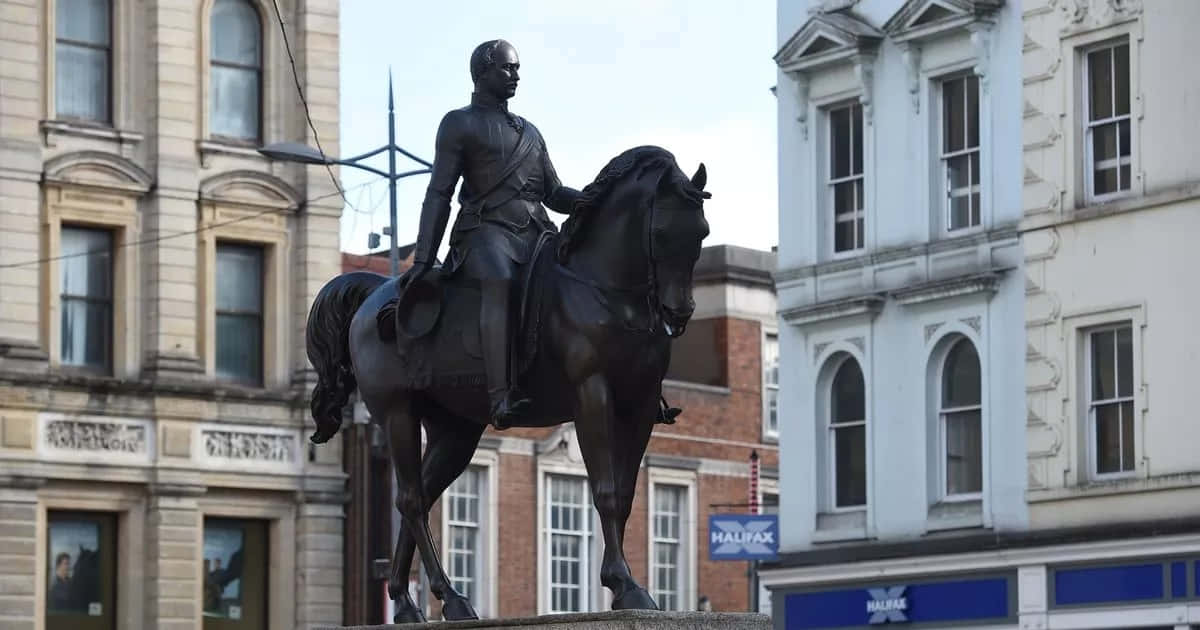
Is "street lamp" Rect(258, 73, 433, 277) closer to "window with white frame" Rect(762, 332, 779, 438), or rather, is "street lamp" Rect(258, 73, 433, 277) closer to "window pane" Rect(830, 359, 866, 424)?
"window pane" Rect(830, 359, 866, 424)

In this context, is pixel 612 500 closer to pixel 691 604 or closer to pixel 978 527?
pixel 978 527

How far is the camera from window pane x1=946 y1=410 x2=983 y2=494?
42.2 metres

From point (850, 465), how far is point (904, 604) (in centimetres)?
278

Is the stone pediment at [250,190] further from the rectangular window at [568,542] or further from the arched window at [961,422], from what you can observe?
the arched window at [961,422]

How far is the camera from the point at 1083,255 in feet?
133

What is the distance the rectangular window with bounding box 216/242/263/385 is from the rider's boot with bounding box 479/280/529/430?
3754cm

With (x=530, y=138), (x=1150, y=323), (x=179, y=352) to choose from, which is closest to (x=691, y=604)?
(x=179, y=352)

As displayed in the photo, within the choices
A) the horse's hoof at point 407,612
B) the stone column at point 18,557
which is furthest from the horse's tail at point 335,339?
the stone column at point 18,557

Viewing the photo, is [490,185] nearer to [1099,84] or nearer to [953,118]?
[1099,84]

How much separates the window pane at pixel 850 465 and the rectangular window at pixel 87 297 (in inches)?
556

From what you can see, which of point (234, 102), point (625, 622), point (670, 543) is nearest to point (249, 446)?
point (234, 102)

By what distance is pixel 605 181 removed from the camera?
15922 millimetres

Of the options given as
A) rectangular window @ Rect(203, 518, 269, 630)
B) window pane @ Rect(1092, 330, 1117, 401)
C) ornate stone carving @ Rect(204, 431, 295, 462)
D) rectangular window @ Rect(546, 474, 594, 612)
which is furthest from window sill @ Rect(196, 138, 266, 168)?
window pane @ Rect(1092, 330, 1117, 401)

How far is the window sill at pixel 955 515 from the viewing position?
138 ft
